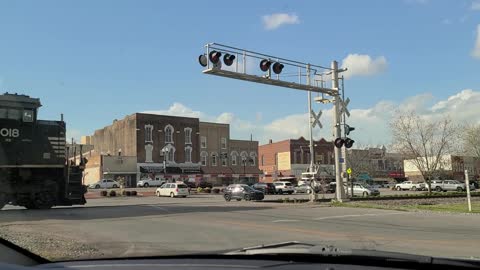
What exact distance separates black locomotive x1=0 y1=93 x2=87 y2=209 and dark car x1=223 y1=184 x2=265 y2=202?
16.7 metres

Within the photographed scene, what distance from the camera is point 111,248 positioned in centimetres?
1259

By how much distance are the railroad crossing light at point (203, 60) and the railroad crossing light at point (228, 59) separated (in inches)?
40.9

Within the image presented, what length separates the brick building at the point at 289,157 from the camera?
4043 inches

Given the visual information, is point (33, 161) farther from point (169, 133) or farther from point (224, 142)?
point (224, 142)

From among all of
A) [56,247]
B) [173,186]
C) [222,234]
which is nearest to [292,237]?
[222,234]

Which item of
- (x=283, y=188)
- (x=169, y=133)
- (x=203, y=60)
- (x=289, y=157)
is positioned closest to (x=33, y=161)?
(x=203, y=60)

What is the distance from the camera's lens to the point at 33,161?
1024 inches

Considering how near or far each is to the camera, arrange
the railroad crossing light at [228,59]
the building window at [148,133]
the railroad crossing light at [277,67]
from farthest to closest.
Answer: the building window at [148,133], the railroad crossing light at [277,67], the railroad crossing light at [228,59]

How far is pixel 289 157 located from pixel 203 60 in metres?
80.5

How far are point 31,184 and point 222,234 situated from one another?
14.1 meters

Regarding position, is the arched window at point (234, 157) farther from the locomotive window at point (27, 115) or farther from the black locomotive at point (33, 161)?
the locomotive window at point (27, 115)

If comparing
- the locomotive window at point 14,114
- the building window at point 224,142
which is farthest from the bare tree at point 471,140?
the locomotive window at point 14,114

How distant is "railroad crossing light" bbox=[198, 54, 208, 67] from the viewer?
2334 centimetres

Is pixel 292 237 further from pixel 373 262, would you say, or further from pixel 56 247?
pixel 373 262
